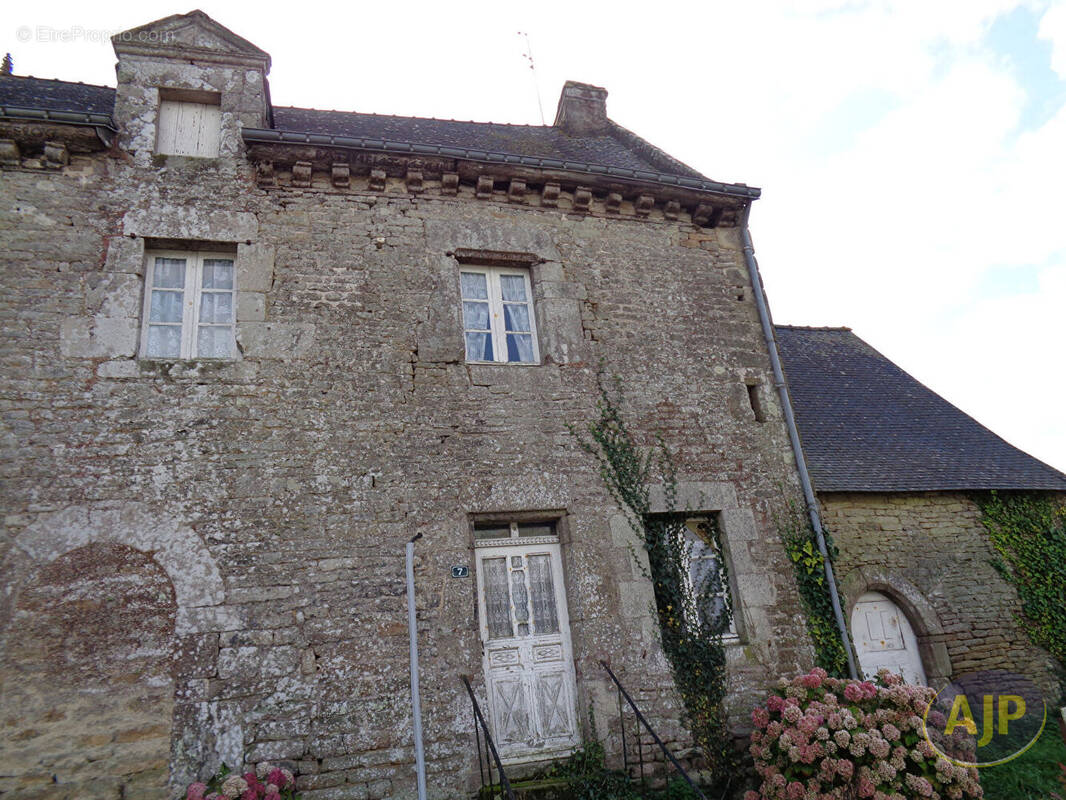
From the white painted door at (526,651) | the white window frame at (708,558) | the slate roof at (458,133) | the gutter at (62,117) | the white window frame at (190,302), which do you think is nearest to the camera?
the white painted door at (526,651)

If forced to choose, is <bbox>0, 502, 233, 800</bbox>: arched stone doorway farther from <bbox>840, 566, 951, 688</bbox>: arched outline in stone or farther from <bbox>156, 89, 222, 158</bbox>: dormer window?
<bbox>840, 566, 951, 688</bbox>: arched outline in stone

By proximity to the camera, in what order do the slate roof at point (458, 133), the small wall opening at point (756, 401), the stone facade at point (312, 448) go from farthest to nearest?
the slate roof at point (458, 133) < the small wall opening at point (756, 401) < the stone facade at point (312, 448)

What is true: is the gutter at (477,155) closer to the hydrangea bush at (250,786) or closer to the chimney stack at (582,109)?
the chimney stack at (582,109)

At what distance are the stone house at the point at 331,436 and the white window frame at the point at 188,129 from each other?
0.9 inches

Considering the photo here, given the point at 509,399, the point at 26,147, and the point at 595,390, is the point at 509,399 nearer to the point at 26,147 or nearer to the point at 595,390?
the point at 595,390

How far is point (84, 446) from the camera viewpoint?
16.1 ft

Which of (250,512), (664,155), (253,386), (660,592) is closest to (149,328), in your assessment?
(253,386)

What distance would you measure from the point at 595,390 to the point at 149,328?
153 inches

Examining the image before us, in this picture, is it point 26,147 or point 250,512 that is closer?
point 250,512

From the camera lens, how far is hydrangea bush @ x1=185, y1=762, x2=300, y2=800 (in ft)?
13.4

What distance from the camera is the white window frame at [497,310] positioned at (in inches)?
245

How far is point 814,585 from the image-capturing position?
20.2 feet

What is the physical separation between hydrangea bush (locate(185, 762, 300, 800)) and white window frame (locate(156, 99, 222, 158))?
513 cm

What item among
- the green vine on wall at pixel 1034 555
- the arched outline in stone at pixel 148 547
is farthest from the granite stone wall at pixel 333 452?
the green vine on wall at pixel 1034 555
